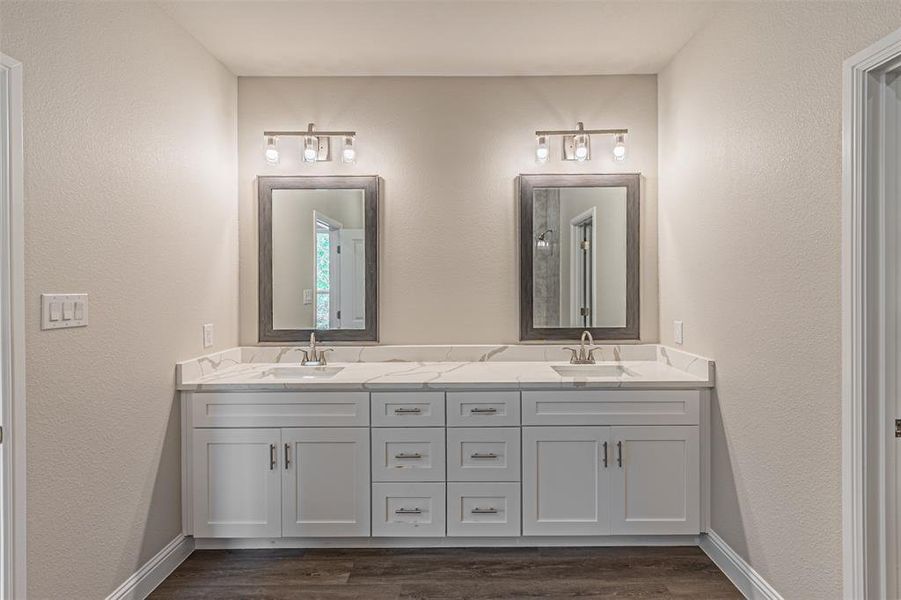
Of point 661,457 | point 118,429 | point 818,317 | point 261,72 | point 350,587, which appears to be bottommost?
point 350,587

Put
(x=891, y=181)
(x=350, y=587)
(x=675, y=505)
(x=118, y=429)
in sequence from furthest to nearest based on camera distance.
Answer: (x=675, y=505) → (x=350, y=587) → (x=118, y=429) → (x=891, y=181)

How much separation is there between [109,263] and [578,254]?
2.29m

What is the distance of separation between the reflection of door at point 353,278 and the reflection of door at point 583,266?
1.19 metres

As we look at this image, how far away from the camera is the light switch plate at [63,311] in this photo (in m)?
1.80

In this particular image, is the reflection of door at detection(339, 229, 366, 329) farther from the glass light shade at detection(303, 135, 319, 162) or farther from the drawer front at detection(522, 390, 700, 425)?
the drawer front at detection(522, 390, 700, 425)

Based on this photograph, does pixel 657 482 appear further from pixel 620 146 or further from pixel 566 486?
pixel 620 146

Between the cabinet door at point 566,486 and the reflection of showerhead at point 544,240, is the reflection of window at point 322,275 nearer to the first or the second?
the reflection of showerhead at point 544,240

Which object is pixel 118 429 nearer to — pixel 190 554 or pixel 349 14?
pixel 190 554

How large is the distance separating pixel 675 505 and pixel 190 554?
2.31 meters

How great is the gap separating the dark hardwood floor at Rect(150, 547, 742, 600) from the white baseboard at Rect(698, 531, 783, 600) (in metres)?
0.04

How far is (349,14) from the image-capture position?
2.54 meters

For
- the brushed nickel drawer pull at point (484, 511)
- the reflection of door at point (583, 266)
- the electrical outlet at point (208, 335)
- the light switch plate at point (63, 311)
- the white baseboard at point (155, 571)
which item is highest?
the reflection of door at point (583, 266)

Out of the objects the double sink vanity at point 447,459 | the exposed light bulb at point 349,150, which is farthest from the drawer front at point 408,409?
the exposed light bulb at point 349,150

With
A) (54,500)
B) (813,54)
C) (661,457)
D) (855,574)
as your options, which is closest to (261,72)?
(54,500)
